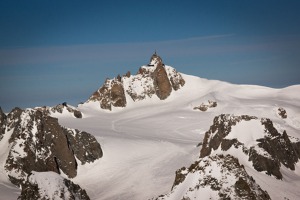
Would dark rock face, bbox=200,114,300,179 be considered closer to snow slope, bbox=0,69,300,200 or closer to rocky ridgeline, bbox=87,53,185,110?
snow slope, bbox=0,69,300,200

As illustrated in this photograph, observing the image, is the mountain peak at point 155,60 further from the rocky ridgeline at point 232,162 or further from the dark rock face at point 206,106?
the rocky ridgeline at point 232,162

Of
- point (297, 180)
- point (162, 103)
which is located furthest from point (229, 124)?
point (162, 103)

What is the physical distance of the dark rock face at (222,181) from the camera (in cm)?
4491

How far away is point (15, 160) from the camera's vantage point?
275 ft

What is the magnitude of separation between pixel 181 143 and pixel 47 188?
62.6 meters

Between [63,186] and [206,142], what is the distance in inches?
1823

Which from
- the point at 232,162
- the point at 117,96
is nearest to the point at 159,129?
the point at 117,96

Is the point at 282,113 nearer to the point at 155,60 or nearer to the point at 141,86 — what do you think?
the point at 141,86

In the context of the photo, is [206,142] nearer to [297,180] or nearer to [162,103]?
[297,180]

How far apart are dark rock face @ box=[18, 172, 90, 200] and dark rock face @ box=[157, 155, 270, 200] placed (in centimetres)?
1283

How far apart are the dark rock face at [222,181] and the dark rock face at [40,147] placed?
43272mm

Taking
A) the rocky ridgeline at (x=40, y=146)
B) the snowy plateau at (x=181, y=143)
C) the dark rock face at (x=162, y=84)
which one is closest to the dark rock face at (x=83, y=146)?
Result: the rocky ridgeline at (x=40, y=146)

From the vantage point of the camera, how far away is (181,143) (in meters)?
111

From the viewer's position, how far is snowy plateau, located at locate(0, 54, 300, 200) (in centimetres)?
4991
